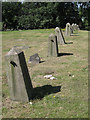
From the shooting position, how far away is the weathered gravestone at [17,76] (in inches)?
181

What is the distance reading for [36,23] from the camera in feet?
139

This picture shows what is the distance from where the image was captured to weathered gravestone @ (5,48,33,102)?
4586 mm

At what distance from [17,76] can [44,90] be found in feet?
3.68

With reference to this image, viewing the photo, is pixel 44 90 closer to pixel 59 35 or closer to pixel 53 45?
pixel 53 45

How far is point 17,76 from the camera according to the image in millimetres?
4691

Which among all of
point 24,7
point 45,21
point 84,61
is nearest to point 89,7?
point 45,21

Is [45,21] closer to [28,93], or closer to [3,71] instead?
[3,71]

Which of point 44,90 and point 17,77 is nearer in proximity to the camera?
point 17,77

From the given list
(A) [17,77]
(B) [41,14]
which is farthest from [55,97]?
(B) [41,14]

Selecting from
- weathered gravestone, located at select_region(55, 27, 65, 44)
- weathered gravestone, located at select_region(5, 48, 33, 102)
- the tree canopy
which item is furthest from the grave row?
the tree canopy

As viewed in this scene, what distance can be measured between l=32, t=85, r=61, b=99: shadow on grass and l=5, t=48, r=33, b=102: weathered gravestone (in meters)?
0.31

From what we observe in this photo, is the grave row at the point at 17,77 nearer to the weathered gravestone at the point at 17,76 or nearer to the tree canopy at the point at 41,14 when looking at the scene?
the weathered gravestone at the point at 17,76

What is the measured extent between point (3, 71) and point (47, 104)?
377cm

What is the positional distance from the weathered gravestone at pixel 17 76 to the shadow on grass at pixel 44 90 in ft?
1.01
